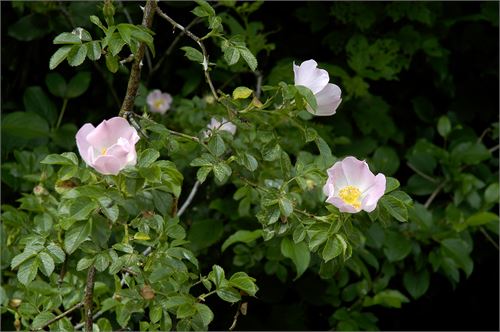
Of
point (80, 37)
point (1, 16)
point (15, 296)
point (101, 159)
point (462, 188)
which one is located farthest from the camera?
point (1, 16)

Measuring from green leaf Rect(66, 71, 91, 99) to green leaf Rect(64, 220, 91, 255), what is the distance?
1249 millimetres

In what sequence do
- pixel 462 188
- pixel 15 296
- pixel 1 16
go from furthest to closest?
pixel 1 16 < pixel 462 188 < pixel 15 296

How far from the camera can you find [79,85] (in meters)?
2.29

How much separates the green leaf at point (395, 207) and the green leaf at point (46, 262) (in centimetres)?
47

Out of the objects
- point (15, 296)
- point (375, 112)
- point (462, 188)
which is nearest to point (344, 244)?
point (15, 296)

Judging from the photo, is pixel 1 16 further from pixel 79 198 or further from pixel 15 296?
pixel 79 198

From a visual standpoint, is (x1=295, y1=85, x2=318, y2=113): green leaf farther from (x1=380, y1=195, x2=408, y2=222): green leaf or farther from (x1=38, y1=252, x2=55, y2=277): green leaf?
(x1=38, y1=252, x2=55, y2=277): green leaf

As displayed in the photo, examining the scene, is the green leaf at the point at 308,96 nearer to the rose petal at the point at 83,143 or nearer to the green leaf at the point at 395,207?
the green leaf at the point at 395,207

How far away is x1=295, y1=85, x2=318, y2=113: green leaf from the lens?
1.11 metres

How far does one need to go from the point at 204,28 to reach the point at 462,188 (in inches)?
35.5

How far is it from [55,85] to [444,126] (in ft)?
3.72

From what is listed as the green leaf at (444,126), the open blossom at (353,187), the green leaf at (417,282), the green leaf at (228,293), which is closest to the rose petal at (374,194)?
the open blossom at (353,187)

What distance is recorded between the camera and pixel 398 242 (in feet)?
6.77

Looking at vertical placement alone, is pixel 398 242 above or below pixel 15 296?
below
